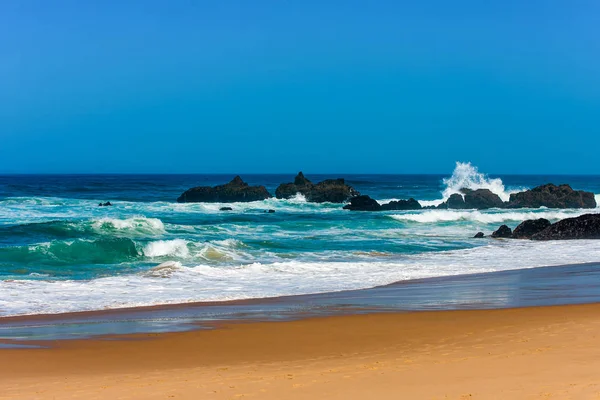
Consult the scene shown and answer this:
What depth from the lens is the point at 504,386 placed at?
18.8 ft

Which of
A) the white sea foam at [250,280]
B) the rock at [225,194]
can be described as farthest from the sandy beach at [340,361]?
the rock at [225,194]

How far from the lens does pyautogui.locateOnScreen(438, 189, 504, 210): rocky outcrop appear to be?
1662 inches

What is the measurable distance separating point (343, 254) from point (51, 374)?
1399 cm

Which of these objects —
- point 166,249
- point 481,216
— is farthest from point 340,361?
point 481,216

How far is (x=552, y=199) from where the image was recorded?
41.9 m

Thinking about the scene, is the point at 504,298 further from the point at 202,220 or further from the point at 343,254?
the point at 202,220

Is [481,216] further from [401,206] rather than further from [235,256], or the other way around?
[235,256]

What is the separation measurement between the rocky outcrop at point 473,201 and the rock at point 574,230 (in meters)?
18.3

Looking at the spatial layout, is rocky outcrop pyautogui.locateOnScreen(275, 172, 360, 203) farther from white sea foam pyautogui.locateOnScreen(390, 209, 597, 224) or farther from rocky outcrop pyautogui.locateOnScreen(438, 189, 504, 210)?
white sea foam pyautogui.locateOnScreen(390, 209, 597, 224)

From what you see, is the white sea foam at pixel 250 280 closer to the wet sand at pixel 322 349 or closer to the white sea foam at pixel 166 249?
the wet sand at pixel 322 349

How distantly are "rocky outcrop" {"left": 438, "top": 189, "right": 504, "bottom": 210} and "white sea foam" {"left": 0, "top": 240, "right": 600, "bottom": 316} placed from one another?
836 inches

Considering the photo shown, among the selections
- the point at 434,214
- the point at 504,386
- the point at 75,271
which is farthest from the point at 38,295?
the point at 434,214

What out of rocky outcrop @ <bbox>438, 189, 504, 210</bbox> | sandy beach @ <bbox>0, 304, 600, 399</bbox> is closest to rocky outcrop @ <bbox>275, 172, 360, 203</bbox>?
rocky outcrop @ <bbox>438, 189, 504, 210</bbox>

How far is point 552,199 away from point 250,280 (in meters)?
31.4
